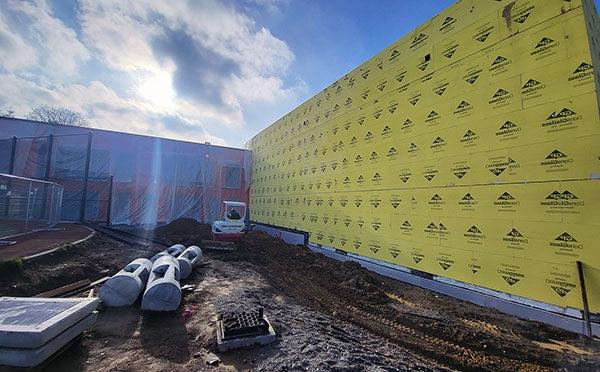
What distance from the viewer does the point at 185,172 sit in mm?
21078

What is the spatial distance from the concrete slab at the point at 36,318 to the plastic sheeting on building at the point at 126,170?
15.2 metres

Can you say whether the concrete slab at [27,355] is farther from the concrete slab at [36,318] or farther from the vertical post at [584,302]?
the vertical post at [584,302]

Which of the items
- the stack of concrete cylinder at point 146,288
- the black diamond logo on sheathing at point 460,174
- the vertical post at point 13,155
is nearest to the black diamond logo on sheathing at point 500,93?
the black diamond logo on sheathing at point 460,174

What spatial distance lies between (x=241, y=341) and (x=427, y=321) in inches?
136

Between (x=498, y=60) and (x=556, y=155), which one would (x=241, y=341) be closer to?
(x=556, y=155)

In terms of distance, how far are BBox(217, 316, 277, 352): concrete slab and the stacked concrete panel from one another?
1.80 metres

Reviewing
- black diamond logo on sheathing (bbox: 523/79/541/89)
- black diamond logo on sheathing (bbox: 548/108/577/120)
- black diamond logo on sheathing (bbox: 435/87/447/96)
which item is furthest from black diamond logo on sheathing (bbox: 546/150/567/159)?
black diamond logo on sheathing (bbox: 435/87/447/96)

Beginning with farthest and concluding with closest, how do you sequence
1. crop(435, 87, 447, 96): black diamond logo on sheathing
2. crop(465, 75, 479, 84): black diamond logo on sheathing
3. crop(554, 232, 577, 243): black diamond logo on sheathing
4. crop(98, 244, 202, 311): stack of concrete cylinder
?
crop(435, 87, 447, 96): black diamond logo on sheathing
crop(465, 75, 479, 84): black diamond logo on sheathing
crop(554, 232, 577, 243): black diamond logo on sheathing
crop(98, 244, 202, 311): stack of concrete cylinder

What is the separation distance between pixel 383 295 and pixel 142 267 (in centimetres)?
544

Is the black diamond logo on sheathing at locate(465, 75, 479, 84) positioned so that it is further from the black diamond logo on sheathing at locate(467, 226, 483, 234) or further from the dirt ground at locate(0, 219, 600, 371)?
the dirt ground at locate(0, 219, 600, 371)

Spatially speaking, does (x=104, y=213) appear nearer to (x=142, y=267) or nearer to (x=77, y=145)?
(x=77, y=145)

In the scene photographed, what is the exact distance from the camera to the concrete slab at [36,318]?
109 inches

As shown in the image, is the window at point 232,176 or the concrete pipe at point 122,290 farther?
the window at point 232,176

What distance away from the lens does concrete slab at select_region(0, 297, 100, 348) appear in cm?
277
